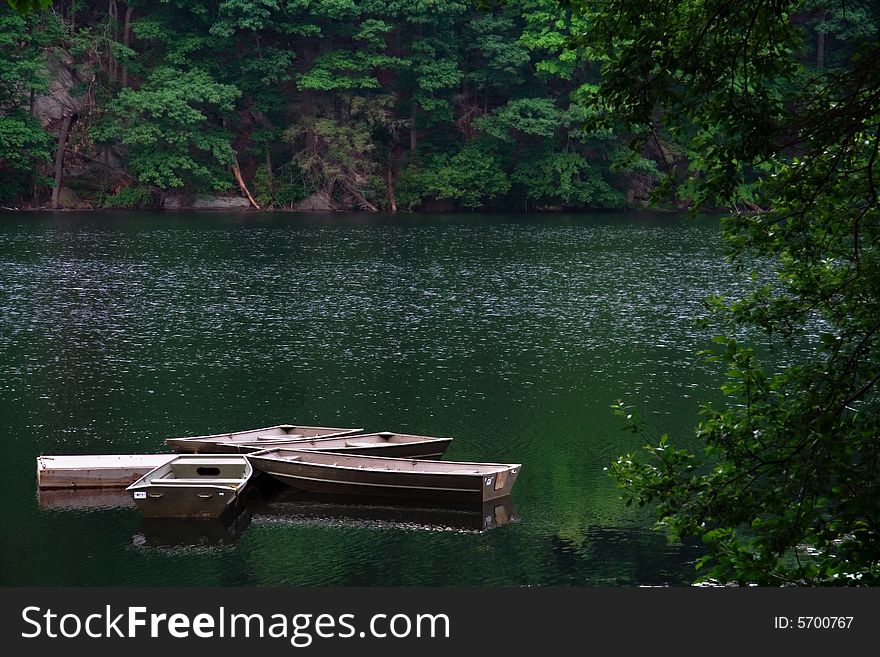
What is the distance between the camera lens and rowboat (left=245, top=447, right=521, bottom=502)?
2116cm

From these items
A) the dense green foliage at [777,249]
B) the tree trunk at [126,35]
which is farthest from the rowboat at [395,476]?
the tree trunk at [126,35]

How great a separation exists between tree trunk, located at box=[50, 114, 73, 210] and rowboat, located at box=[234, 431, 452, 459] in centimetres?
5534

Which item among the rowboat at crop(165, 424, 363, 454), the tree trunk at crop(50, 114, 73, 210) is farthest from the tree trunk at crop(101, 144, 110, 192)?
the rowboat at crop(165, 424, 363, 454)

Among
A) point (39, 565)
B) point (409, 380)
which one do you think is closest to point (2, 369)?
point (409, 380)

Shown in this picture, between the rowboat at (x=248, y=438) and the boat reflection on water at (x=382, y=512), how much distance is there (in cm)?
196

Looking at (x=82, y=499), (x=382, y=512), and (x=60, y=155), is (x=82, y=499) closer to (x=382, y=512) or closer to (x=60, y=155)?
(x=382, y=512)

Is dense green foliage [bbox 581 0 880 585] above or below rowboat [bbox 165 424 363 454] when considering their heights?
above

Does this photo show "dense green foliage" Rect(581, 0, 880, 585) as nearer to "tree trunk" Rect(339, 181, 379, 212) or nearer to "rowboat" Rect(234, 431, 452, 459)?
"rowboat" Rect(234, 431, 452, 459)

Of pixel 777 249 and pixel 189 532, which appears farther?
pixel 189 532

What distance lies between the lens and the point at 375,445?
902 inches

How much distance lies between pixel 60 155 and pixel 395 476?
58.6m

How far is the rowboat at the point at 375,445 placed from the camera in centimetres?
2288

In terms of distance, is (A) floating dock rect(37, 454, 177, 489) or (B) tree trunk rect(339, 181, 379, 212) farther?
(B) tree trunk rect(339, 181, 379, 212)

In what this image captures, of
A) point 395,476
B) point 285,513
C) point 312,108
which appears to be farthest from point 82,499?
point 312,108
